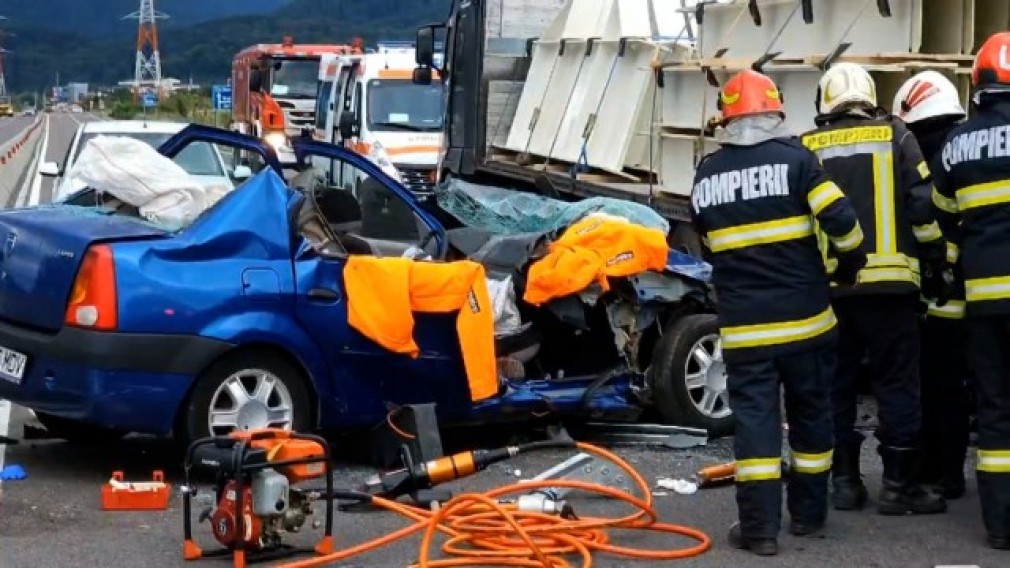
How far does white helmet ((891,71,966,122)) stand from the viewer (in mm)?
7043

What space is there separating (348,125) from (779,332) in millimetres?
13770

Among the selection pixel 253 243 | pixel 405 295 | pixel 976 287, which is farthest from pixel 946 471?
pixel 253 243

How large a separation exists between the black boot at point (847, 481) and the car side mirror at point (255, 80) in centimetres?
2261

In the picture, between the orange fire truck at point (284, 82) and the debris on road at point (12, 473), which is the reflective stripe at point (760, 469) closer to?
the debris on road at point (12, 473)

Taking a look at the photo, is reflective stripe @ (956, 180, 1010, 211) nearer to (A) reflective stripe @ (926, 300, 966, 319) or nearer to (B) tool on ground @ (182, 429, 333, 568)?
(A) reflective stripe @ (926, 300, 966, 319)

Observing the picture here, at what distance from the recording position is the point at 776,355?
19.8 ft

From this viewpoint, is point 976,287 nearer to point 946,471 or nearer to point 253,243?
point 946,471

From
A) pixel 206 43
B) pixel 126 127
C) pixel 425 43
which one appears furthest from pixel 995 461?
pixel 206 43

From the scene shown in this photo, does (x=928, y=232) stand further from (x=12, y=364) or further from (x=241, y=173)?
(x=241, y=173)

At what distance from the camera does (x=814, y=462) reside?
6234mm

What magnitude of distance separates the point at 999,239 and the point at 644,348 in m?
2.57

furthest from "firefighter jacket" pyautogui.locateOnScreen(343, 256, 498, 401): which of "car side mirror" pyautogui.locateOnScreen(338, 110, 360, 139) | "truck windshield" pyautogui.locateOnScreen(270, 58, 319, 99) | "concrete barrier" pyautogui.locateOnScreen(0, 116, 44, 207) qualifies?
"truck windshield" pyautogui.locateOnScreen(270, 58, 319, 99)

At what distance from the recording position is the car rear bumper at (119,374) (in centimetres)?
673

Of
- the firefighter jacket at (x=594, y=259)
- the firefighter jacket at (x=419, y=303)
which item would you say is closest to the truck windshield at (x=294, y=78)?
the firefighter jacket at (x=594, y=259)
